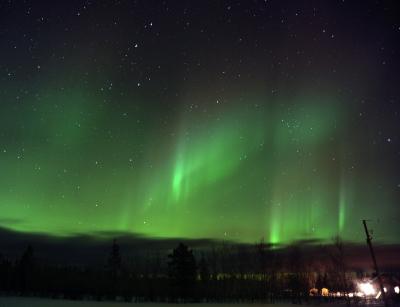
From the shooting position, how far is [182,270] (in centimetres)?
8456

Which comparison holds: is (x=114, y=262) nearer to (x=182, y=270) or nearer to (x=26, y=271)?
(x=26, y=271)

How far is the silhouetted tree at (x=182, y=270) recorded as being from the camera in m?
84.2

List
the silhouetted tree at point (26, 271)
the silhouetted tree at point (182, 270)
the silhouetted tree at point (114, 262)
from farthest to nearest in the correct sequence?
1. the silhouetted tree at point (114, 262)
2. the silhouetted tree at point (26, 271)
3. the silhouetted tree at point (182, 270)

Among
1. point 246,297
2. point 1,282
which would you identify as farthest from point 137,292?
point 1,282

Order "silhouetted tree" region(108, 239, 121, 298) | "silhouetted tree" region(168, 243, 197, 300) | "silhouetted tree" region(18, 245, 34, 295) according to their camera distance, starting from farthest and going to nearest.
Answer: "silhouetted tree" region(108, 239, 121, 298)
"silhouetted tree" region(18, 245, 34, 295)
"silhouetted tree" region(168, 243, 197, 300)

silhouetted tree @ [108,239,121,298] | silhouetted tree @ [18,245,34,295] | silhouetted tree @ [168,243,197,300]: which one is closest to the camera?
silhouetted tree @ [168,243,197,300]

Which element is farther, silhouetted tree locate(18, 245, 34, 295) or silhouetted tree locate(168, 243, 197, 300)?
silhouetted tree locate(18, 245, 34, 295)

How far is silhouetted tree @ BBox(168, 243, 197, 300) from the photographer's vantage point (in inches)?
3314

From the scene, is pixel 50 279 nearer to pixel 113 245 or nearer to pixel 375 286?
pixel 113 245

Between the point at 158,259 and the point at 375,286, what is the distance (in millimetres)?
134307

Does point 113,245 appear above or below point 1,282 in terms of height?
above

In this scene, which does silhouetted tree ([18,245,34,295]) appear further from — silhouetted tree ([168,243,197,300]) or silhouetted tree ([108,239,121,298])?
silhouetted tree ([168,243,197,300])

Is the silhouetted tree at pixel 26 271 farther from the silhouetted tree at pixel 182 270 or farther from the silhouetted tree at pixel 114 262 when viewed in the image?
the silhouetted tree at pixel 182 270

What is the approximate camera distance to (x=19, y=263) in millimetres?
118062
